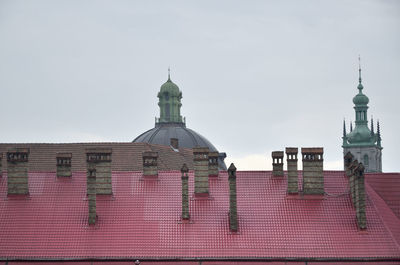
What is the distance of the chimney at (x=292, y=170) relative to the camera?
7794 centimetres

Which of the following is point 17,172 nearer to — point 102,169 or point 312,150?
point 102,169

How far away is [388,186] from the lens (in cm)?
8312

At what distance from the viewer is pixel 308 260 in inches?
2849

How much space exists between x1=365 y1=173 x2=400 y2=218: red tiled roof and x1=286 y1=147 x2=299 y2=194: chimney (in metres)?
7.57

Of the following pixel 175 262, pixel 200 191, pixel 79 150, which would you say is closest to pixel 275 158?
pixel 200 191

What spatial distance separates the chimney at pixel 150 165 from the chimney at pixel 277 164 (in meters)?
7.97

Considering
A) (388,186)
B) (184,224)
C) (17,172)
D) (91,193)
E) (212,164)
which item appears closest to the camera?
(184,224)

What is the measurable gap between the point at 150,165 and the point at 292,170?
959cm

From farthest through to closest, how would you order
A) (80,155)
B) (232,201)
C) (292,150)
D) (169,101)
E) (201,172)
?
(169,101), (80,155), (292,150), (201,172), (232,201)

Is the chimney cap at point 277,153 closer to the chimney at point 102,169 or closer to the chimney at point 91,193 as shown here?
the chimney at point 102,169

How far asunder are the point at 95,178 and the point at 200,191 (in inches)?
277

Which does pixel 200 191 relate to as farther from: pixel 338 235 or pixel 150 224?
pixel 338 235

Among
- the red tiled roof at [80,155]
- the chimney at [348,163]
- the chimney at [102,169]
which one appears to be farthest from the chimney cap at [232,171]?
the red tiled roof at [80,155]

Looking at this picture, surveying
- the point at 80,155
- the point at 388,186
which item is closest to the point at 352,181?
the point at 388,186
